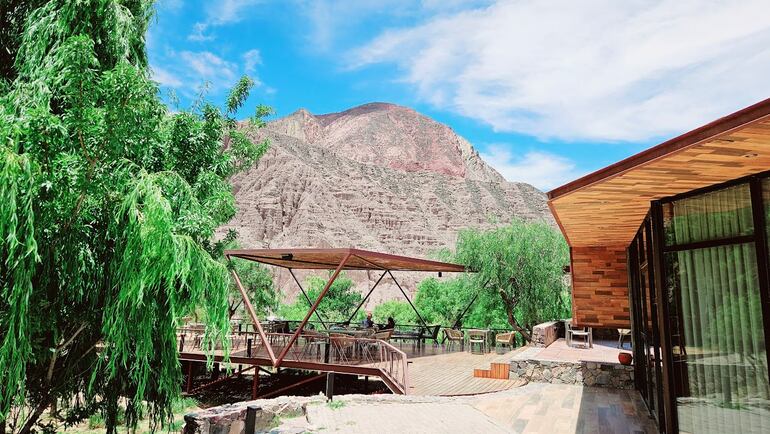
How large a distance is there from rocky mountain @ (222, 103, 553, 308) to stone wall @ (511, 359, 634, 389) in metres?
39.5

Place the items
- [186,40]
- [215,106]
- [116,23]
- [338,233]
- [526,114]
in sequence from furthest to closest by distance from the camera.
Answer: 1. [526,114]
2. [338,233]
3. [186,40]
4. [215,106]
5. [116,23]

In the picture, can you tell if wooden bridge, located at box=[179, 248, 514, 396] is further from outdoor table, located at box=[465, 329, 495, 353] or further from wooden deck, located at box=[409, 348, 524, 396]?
outdoor table, located at box=[465, 329, 495, 353]

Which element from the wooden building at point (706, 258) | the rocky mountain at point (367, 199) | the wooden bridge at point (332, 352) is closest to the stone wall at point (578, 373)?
the wooden bridge at point (332, 352)

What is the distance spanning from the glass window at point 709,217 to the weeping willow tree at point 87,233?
4.80 m

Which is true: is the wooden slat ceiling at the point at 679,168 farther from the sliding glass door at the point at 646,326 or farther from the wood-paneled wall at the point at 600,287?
the wood-paneled wall at the point at 600,287

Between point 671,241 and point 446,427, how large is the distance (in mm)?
3915

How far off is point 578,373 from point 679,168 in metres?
6.90

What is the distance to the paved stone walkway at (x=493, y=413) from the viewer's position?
20.7 ft

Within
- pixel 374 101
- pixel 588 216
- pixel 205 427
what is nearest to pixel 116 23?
pixel 205 427

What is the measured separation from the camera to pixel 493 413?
7203 millimetres

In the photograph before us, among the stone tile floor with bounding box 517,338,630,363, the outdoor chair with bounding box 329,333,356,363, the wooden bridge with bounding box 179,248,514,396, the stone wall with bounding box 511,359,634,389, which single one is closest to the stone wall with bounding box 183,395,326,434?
the wooden bridge with bounding box 179,248,514,396

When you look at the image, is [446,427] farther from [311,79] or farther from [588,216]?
[311,79]

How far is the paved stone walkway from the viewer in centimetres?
632

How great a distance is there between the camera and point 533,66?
3628 cm
